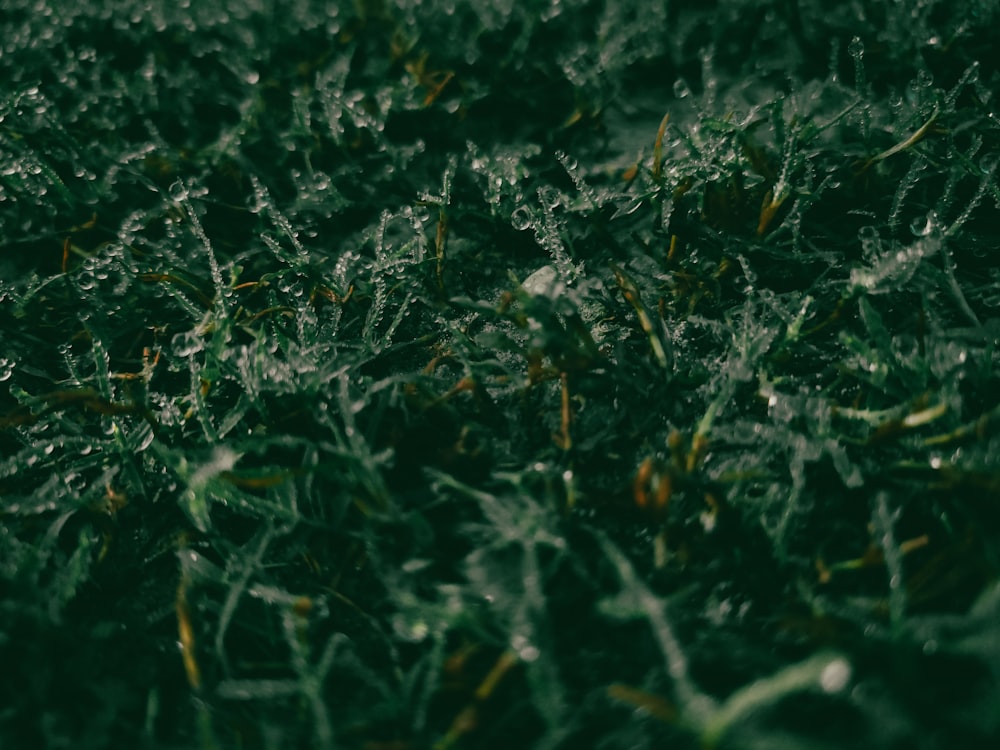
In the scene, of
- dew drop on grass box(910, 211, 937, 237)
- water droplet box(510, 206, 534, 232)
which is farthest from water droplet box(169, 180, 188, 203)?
dew drop on grass box(910, 211, 937, 237)

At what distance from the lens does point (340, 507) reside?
86 centimetres

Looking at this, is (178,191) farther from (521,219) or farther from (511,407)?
(511,407)

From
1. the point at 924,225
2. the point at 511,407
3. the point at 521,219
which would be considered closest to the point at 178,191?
the point at 521,219

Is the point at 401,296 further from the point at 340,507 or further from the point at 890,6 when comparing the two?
the point at 890,6

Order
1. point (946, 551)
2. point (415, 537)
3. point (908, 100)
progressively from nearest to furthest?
point (946, 551) → point (415, 537) → point (908, 100)

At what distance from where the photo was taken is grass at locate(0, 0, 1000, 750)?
0.73 meters

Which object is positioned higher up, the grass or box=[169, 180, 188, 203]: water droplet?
box=[169, 180, 188, 203]: water droplet

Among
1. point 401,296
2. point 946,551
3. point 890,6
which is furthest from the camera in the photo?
point 890,6

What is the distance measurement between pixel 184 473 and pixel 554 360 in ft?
1.48

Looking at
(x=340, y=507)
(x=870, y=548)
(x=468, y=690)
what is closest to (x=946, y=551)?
(x=870, y=548)

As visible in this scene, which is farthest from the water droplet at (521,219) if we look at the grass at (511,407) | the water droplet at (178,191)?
the water droplet at (178,191)

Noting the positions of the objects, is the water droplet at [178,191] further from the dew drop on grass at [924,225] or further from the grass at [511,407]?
the dew drop on grass at [924,225]

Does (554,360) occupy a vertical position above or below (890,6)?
below

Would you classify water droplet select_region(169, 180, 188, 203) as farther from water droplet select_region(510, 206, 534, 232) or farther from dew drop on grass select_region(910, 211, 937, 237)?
dew drop on grass select_region(910, 211, 937, 237)
